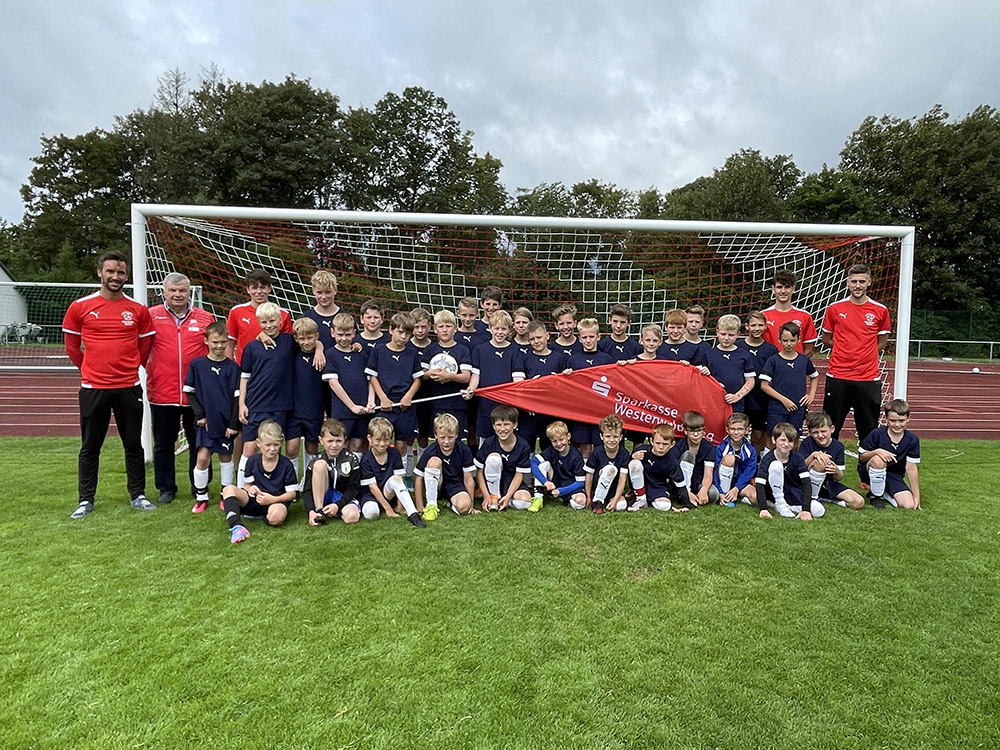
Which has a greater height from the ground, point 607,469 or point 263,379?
point 263,379

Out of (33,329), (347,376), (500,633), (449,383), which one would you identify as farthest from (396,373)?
(33,329)

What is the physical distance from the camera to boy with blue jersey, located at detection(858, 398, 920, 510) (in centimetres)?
467

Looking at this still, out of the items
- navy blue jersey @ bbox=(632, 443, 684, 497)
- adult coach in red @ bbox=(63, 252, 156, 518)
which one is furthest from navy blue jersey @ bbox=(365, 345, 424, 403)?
navy blue jersey @ bbox=(632, 443, 684, 497)

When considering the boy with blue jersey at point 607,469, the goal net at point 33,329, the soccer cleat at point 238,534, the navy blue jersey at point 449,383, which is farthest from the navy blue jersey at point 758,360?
the goal net at point 33,329

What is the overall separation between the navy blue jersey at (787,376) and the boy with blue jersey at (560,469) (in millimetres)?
1736

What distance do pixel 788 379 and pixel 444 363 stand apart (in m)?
2.85

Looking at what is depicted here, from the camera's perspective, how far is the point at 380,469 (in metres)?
4.34

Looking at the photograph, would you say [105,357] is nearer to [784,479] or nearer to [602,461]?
[602,461]

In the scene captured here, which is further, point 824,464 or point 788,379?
point 788,379

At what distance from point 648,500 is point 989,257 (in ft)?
94.4

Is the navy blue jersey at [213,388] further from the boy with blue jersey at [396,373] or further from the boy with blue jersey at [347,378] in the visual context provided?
the boy with blue jersey at [396,373]

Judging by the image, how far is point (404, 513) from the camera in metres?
4.32

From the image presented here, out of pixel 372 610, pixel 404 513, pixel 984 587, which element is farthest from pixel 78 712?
pixel 984 587

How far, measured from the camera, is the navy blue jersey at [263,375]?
432 centimetres
